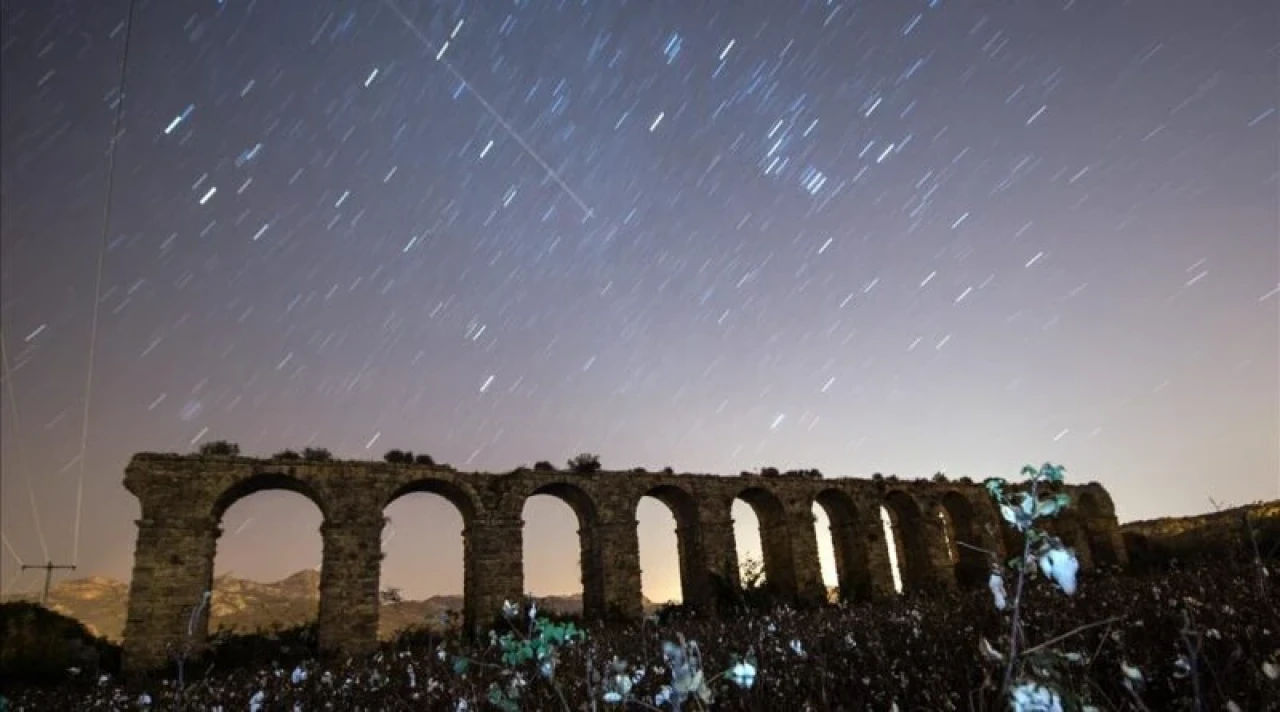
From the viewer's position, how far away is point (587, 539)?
22734 millimetres

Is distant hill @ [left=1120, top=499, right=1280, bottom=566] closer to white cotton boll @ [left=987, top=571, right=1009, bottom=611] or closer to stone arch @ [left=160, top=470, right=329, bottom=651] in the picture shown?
white cotton boll @ [left=987, top=571, right=1009, bottom=611]

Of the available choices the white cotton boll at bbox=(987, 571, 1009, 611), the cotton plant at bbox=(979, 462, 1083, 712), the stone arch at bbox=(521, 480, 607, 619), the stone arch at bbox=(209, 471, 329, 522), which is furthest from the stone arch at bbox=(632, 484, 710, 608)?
the cotton plant at bbox=(979, 462, 1083, 712)

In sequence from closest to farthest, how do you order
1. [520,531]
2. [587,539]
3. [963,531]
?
[520,531]
[587,539]
[963,531]

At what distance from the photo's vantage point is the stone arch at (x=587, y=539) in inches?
851

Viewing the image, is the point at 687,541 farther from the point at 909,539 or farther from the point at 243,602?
the point at 243,602

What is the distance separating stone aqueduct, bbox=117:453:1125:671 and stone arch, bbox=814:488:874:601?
6 centimetres

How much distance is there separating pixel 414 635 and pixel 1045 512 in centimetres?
2028

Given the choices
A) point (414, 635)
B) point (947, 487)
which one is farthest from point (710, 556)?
point (947, 487)

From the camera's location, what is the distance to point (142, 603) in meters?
15.7

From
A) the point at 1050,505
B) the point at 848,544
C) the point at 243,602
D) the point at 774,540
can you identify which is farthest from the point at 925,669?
the point at 243,602

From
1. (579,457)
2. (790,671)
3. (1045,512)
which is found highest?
(579,457)

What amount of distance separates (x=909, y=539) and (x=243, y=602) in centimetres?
6285

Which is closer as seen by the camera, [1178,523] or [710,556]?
[710,556]

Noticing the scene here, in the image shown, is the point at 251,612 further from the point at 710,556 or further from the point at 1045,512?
the point at 1045,512
